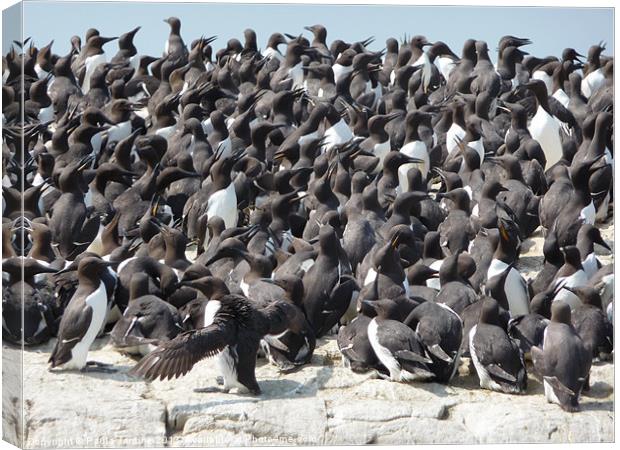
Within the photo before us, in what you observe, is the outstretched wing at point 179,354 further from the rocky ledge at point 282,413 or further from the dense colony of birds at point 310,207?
the rocky ledge at point 282,413

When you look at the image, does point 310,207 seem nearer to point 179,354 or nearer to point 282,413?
point 282,413

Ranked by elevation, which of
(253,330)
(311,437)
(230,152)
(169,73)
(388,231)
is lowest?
(311,437)

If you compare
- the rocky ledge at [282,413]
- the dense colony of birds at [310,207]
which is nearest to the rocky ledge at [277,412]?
the rocky ledge at [282,413]

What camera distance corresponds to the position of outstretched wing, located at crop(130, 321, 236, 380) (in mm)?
9383

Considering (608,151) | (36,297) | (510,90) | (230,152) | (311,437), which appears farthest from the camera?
(510,90)

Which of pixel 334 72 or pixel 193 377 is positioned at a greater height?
pixel 334 72

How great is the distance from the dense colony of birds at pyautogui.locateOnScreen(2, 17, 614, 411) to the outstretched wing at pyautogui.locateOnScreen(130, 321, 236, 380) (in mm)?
15

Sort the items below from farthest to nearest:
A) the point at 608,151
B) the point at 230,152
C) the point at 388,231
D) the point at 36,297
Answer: the point at 230,152 → the point at 608,151 → the point at 388,231 → the point at 36,297

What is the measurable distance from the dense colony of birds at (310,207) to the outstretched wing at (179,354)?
15 mm

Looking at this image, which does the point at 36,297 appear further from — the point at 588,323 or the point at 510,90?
the point at 510,90

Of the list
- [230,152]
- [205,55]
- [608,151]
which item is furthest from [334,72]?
[608,151]

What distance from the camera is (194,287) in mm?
10500

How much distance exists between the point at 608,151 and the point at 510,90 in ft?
13.8

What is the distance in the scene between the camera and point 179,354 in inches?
371
